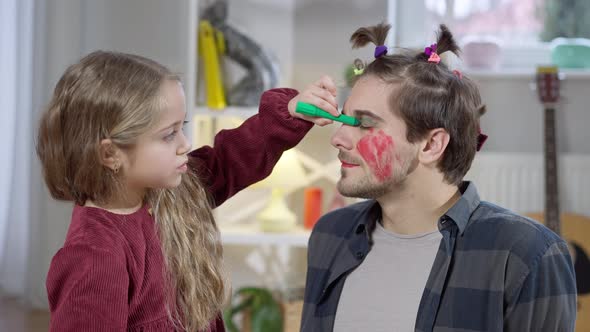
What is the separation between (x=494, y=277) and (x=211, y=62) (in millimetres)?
2021

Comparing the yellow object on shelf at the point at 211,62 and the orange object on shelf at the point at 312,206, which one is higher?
the yellow object on shelf at the point at 211,62

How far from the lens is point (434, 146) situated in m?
1.76

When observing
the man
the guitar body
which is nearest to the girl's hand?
the man

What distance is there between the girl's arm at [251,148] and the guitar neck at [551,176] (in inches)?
78.9

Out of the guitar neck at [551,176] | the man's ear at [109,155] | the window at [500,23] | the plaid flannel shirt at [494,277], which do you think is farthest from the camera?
the window at [500,23]

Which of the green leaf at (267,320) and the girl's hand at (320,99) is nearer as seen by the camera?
the girl's hand at (320,99)

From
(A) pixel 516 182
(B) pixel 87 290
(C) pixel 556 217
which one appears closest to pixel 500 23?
(A) pixel 516 182

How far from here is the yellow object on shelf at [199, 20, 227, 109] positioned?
11.0 feet

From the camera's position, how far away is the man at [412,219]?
5.30 feet

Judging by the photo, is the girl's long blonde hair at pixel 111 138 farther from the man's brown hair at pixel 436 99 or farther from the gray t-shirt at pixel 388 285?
the man's brown hair at pixel 436 99

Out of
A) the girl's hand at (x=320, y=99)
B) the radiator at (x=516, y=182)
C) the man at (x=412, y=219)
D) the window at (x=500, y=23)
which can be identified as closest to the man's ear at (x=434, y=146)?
the man at (x=412, y=219)

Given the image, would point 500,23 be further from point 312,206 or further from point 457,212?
point 457,212

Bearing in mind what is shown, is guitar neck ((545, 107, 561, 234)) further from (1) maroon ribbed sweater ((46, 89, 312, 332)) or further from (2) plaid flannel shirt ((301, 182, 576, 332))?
(1) maroon ribbed sweater ((46, 89, 312, 332))

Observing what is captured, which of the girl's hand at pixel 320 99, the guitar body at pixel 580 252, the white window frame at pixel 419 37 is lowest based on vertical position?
the guitar body at pixel 580 252
